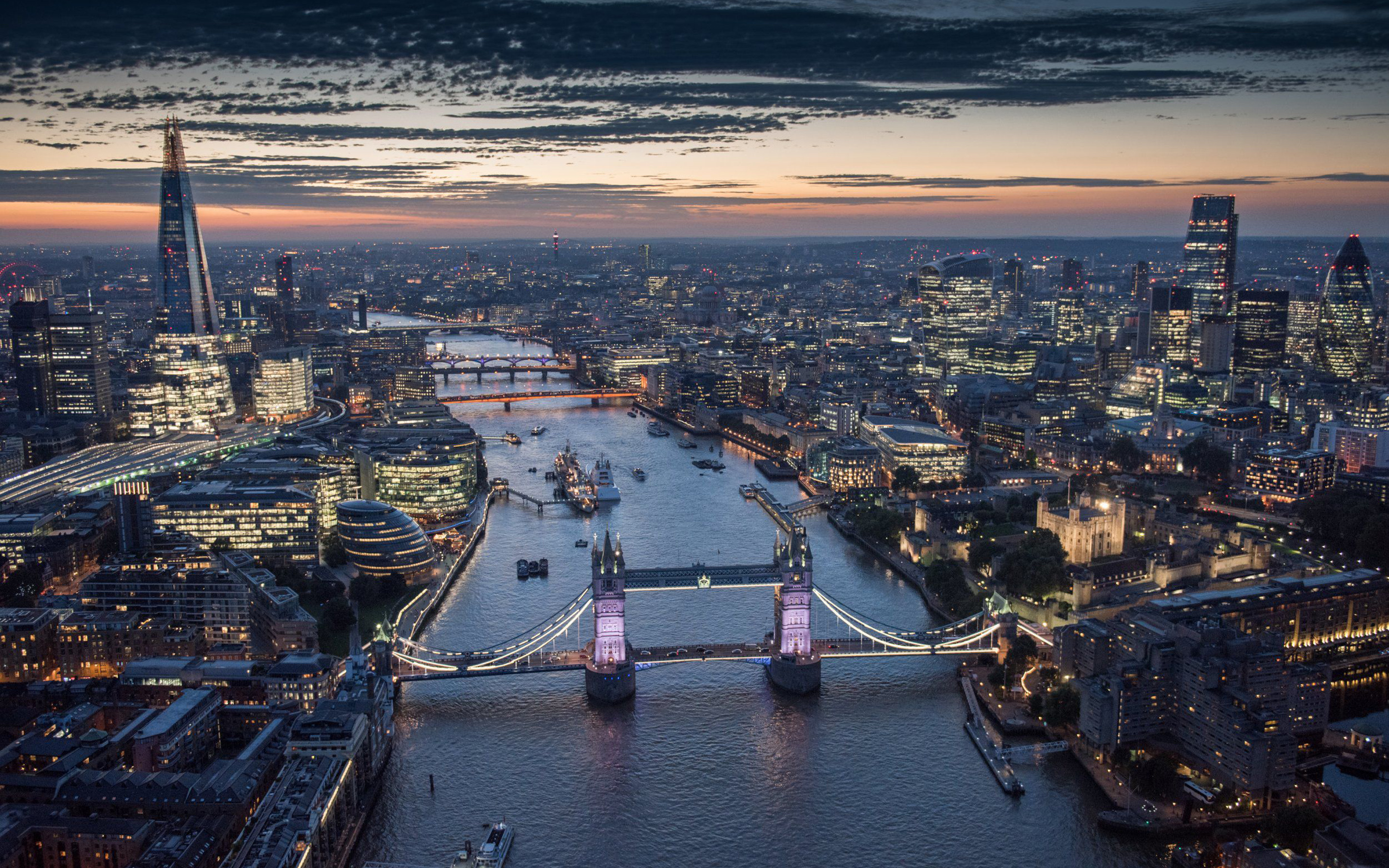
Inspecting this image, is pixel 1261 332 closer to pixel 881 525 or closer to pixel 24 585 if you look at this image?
pixel 881 525

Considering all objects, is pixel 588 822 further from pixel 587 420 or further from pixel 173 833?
pixel 587 420

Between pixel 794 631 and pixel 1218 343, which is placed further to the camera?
pixel 1218 343

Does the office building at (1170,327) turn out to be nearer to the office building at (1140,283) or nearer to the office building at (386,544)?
→ the office building at (1140,283)

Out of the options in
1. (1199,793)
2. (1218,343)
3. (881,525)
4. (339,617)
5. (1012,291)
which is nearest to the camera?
(1199,793)

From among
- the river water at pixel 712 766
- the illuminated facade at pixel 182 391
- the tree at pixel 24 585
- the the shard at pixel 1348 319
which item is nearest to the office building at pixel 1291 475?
the river water at pixel 712 766

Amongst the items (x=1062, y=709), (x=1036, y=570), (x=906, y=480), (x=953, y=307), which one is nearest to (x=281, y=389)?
(x=906, y=480)

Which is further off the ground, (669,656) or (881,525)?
(881,525)

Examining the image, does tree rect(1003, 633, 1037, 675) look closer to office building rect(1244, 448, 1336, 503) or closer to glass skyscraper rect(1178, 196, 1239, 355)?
office building rect(1244, 448, 1336, 503)
